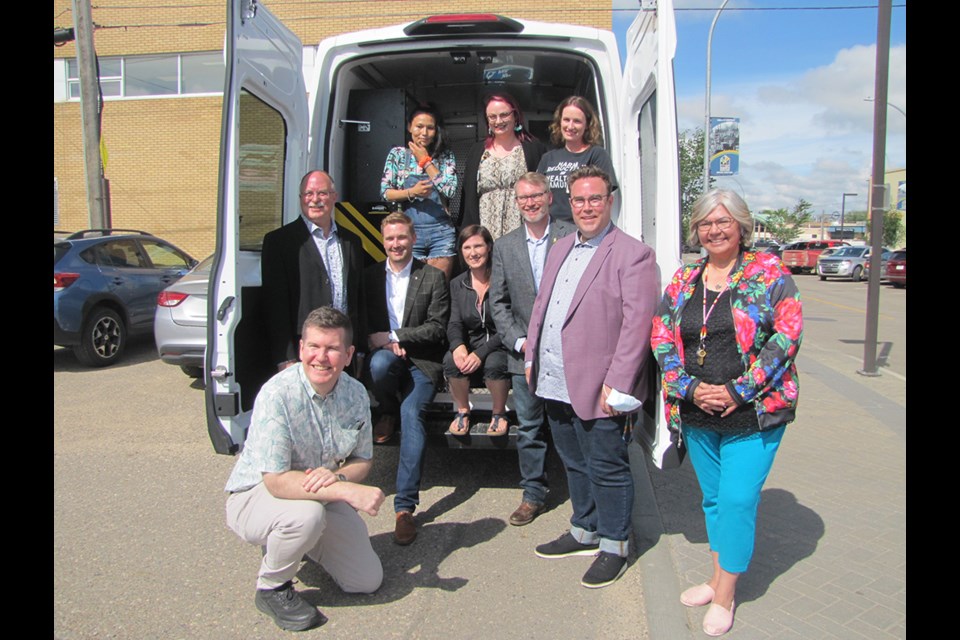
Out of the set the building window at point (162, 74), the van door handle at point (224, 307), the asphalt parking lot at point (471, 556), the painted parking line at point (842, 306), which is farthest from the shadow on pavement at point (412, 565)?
the building window at point (162, 74)

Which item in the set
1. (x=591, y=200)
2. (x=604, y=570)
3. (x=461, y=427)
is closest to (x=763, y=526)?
(x=604, y=570)

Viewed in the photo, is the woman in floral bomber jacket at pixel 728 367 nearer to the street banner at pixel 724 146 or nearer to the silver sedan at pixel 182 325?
the silver sedan at pixel 182 325

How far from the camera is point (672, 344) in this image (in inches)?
117

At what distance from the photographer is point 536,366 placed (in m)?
3.48

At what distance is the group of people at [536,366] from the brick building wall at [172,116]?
17.5m

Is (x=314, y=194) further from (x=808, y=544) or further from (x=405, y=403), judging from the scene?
(x=808, y=544)

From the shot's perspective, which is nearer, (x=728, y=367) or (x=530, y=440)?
(x=728, y=367)

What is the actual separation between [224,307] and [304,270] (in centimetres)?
55

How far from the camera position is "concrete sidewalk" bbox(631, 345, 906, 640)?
2.99 metres

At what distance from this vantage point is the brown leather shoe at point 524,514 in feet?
13.0

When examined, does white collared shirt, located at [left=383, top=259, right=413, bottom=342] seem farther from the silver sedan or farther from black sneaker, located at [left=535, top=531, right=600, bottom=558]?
the silver sedan

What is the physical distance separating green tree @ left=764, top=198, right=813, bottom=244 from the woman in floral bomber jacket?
73.3 m

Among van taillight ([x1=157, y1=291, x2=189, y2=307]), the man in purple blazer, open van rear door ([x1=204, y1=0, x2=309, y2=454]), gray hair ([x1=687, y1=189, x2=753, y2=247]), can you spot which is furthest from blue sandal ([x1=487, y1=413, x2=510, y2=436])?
van taillight ([x1=157, y1=291, x2=189, y2=307])
